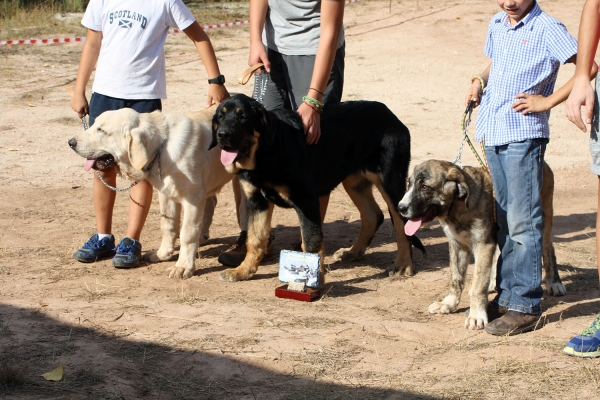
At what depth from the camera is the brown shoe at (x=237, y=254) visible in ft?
21.3

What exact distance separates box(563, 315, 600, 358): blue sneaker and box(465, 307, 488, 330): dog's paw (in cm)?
64

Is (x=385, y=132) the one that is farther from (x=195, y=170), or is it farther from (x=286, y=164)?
(x=195, y=170)

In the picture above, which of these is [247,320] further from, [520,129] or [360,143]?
[520,129]

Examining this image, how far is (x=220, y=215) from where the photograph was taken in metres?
8.14

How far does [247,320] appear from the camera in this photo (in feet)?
16.9

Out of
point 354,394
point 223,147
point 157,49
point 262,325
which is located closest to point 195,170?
point 223,147

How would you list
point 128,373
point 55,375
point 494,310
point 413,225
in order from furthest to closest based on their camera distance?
point 494,310
point 413,225
point 128,373
point 55,375

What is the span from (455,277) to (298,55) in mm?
2225

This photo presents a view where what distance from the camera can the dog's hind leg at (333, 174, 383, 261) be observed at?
6.83 m

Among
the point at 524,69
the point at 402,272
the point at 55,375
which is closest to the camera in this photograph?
the point at 55,375

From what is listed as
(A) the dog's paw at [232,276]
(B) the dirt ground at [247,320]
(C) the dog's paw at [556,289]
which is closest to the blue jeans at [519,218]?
(B) the dirt ground at [247,320]

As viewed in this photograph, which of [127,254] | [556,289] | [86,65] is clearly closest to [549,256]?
[556,289]

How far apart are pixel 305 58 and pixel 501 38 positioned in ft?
6.03

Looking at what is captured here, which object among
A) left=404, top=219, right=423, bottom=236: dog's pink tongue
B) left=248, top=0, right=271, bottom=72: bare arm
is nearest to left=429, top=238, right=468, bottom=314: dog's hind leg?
left=404, top=219, right=423, bottom=236: dog's pink tongue
